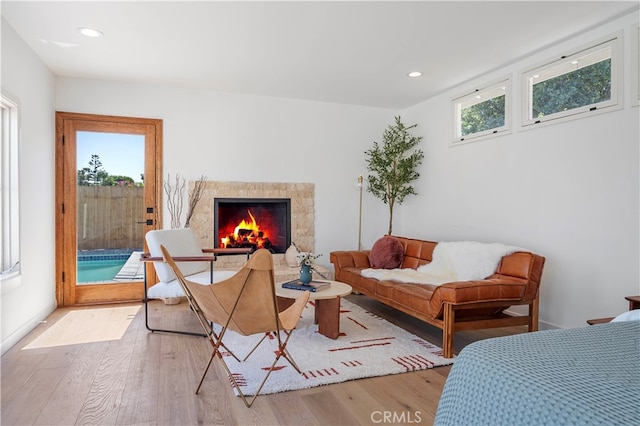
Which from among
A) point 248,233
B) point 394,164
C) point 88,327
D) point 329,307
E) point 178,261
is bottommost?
point 88,327

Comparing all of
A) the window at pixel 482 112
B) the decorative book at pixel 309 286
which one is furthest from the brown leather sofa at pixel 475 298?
the window at pixel 482 112

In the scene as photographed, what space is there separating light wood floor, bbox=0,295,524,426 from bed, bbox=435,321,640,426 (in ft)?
3.66

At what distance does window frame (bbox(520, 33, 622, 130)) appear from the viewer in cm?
309

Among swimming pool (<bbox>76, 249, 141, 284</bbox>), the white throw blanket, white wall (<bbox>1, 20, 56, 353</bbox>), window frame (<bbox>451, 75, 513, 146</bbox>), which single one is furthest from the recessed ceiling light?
window frame (<bbox>451, 75, 513, 146</bbox>)

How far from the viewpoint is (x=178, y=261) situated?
11.2 feet

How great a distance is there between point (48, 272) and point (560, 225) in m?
5.04

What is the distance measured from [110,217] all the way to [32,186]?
3.34 feet

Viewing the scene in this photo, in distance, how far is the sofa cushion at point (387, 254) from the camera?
4500 mm

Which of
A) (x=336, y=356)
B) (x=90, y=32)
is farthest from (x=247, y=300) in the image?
(x=90, y=32)

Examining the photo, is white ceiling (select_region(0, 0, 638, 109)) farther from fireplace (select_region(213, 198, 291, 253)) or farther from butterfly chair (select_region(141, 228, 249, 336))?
butterfly chair (select_region(141, 228, 249, 336))

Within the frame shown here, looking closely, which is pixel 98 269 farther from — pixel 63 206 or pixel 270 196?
pixel 270 196

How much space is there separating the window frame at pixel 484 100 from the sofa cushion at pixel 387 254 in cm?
146

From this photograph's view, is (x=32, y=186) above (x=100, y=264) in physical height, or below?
above

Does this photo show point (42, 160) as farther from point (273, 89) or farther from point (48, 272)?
point (273, 89)
